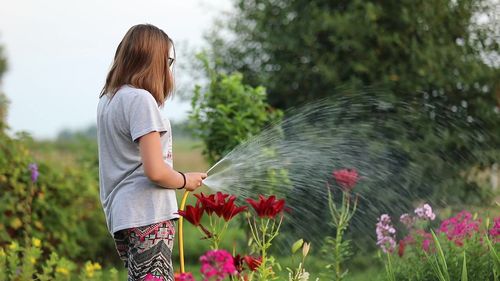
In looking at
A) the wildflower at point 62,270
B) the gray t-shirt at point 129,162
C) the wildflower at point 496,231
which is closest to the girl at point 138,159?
the gray t-shirt at point 129,162

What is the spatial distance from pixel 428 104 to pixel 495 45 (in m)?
0.86

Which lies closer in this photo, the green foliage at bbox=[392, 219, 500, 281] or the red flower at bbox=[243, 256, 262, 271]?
the red flower at bbox=[243, 256, 262, 271]

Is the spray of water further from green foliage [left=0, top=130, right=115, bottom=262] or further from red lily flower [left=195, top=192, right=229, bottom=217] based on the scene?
red lily flower [left=195, top=192, right=229, bottom=217]

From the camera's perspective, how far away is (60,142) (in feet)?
64.0

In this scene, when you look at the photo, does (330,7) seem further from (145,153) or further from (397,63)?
(145,153)

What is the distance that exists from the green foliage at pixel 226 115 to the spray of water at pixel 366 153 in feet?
0.46

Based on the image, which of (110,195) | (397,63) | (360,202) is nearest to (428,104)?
(397,63)

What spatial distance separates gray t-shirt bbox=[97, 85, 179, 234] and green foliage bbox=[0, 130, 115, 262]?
291 centimetres

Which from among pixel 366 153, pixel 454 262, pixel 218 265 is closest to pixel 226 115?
pixel 366 153

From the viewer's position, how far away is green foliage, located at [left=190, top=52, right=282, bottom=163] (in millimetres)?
5457

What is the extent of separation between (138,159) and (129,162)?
4 centimetres

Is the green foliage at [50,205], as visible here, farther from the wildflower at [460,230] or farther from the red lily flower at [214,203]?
the red lily flower at [214,203]

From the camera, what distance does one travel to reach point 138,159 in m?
3.09

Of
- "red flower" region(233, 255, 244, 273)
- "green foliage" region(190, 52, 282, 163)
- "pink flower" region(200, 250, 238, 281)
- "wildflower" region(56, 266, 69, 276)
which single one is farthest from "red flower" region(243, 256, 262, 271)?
"green foliage" region(190, 52, 282, 163)
